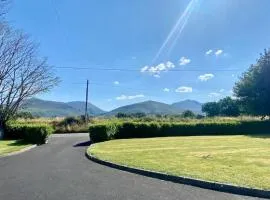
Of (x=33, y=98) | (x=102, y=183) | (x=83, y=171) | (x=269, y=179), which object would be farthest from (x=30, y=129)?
(x=269, y=179)

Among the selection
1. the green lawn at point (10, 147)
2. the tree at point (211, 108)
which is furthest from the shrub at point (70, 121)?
the tree at point (211, 108)

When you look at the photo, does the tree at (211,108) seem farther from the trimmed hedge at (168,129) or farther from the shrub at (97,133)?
the shrub at (97,133)

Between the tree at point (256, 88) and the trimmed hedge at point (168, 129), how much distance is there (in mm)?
5513

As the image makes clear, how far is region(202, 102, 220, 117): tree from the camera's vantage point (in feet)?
393

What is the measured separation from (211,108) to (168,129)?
88094 mm

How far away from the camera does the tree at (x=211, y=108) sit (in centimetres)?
11979

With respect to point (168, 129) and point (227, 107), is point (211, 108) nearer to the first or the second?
point (227, 107)

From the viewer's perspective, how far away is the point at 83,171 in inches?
548

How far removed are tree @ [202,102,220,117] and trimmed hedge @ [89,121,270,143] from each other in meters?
75.7

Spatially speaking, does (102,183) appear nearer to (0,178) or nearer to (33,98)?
(0,178)

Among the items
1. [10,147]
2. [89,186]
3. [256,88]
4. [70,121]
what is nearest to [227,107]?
[256,88]

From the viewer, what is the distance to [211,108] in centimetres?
12406

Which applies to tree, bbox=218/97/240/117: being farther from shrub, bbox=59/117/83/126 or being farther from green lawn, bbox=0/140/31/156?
green lawn, bbox=0/140/31/156

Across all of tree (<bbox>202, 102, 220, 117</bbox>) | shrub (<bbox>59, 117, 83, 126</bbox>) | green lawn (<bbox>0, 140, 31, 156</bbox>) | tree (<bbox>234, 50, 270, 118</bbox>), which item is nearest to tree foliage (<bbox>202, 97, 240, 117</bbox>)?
tree (<bbox>202, 102, 220, 117</bbox>)
